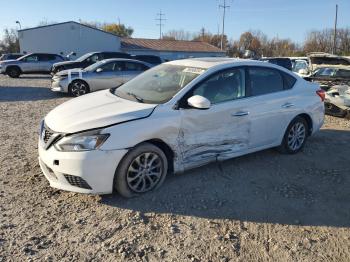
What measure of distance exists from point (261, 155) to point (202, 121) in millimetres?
1747

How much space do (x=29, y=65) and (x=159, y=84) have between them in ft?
70.6

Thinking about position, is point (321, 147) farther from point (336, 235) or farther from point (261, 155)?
point (336, 235)

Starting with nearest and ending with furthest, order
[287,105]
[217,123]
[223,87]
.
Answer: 1. [217,123]
2. [223,87]
3. [287,105]

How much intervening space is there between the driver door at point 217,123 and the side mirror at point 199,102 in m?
0.14

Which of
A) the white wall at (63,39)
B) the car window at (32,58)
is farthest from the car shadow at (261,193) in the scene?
the white wall at (63,39)

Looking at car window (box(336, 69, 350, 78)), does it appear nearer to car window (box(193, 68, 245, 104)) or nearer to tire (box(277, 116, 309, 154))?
tire (box(277, 116, 309, 154))

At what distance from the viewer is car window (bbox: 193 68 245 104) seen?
4645 millimetres

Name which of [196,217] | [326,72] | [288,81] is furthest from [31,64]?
[196,217]

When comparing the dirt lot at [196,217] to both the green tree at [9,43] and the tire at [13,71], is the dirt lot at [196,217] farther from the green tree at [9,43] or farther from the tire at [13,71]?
the green tree at [9,43]

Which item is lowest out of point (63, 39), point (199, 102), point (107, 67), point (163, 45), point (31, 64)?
point (199, 102)

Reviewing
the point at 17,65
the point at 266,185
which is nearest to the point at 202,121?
the point at 266,185

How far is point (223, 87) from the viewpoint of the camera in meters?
4.84

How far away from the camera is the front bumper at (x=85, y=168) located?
12.4 ft

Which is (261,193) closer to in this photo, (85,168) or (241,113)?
(241,113)
